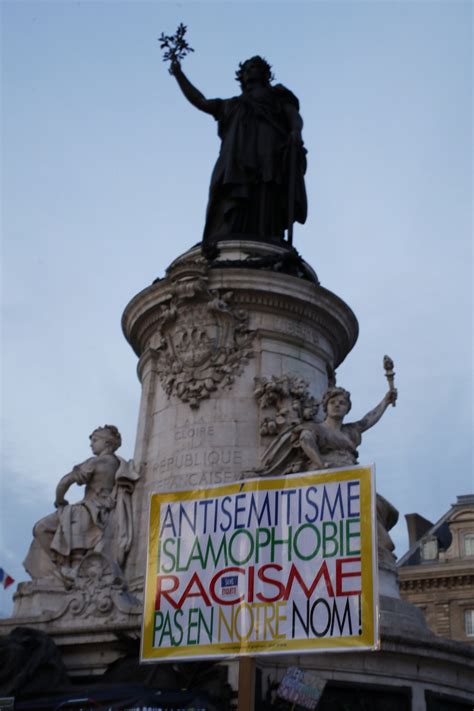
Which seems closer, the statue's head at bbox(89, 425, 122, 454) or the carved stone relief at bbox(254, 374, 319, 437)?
the carved stone relief at bbox(254, 374, 319, 437)

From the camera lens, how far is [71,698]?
36.3 feet

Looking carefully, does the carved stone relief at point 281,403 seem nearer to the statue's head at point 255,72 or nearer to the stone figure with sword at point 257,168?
the stone figure with sword at point 257,168

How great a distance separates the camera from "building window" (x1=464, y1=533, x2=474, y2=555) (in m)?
45.8

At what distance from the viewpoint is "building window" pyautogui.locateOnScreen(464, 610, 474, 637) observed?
41156 millimetres

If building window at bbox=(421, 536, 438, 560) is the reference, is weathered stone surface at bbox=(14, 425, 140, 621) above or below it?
below

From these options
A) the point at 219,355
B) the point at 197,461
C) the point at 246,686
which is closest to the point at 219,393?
the point at 219,355

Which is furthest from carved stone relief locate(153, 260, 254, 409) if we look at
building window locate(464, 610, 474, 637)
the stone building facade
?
building window locate(464, 610, 474, 637)

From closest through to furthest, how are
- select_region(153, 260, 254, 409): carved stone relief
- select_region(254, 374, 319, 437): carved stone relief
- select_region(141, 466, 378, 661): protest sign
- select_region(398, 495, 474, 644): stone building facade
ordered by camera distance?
select_region(141, 466, 378, 661): protest sign < select_region(254, 374, 319, 437): carved stone relief < select_region(153, 260, 254, 409): carved stone relief < select_region(398, 495, 474, 644): stone building facade

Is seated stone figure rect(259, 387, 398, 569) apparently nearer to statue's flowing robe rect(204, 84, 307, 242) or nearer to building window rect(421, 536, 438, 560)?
statue's flowing robe rect(204, 84, 307, 242)

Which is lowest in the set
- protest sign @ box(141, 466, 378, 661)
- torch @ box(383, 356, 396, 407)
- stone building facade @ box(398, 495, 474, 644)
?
protest sign @ box(141, 466, 378, 661)

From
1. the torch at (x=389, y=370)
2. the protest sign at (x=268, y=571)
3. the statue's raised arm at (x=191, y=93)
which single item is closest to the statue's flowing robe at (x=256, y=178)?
the statue's raised arm at (x=191, y=93)

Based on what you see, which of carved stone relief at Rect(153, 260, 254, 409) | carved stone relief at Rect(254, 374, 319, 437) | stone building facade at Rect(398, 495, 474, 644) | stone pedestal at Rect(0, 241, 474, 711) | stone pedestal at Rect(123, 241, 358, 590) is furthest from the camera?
stone building facade at Rect(398, 495, 474, 644)

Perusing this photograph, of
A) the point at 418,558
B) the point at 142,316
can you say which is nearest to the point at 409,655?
the point at 142,316

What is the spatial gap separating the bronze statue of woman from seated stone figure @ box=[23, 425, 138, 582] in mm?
4776
